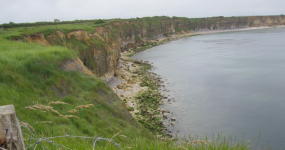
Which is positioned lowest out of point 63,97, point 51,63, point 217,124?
point 217,124

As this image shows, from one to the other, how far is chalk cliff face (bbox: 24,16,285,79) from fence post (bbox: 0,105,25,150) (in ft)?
53.9

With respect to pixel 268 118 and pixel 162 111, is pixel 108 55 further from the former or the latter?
pixel 268 118

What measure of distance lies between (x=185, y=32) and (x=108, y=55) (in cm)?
10034

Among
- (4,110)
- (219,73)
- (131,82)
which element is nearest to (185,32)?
(219,73)

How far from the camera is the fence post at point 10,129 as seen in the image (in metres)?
2.49

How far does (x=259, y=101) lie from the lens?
24828mm

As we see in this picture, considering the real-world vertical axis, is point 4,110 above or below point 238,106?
above

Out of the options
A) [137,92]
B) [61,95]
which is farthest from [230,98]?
[61,95]

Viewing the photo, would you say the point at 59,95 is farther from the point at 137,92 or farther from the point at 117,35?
the point at 117,35

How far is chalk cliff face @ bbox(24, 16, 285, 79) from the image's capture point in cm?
2698

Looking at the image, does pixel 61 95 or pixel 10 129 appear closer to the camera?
pixel 10 129

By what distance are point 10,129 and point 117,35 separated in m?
60.2

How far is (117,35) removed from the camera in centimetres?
6128

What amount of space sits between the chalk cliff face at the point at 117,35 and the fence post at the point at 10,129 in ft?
53.9
